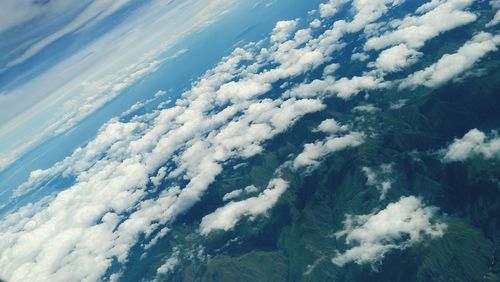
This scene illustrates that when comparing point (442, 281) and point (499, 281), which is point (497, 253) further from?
point (442, 281)

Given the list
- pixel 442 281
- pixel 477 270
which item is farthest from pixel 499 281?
pixel 442 281

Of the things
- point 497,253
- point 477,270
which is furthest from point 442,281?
point 497,253

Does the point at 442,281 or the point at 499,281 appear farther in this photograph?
the point at 442,281

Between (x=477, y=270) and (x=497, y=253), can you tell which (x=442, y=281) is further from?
(x=497, y=253)

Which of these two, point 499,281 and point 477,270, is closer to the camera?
point 499,281
